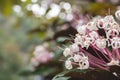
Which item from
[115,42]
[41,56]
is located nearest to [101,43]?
[115,42]

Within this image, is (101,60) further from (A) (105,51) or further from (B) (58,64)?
(B) (58,64)

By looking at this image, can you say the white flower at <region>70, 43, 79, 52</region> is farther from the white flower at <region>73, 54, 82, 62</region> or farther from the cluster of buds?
the cluster of buds

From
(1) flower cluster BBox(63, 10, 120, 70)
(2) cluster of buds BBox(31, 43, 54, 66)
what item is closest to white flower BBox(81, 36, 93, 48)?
(1) flower cluster BBox(63, 10, 120, 70)

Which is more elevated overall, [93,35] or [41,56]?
[41,56]

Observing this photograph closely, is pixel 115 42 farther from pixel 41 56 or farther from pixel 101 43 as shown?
pixel 41 56

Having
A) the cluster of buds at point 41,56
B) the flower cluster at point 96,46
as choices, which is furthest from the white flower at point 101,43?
the cluster of buds at point 41,56

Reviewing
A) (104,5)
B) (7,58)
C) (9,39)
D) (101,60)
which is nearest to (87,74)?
(101,60)
